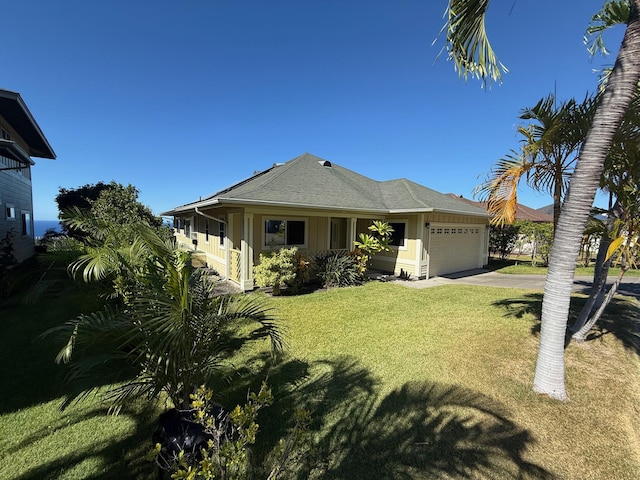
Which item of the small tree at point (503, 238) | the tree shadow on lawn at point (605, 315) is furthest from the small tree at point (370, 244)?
the small tree at point (503, 238)

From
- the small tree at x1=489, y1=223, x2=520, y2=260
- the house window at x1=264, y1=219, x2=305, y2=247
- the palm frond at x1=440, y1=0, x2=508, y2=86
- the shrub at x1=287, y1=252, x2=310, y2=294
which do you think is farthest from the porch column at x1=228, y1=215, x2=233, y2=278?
the small tree at x1=489, y1=223, x2=520, y2=260

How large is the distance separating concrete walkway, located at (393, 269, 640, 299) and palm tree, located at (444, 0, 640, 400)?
7.09 m

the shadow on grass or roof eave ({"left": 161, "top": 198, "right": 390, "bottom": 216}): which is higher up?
roof eave ({"left": 161, "top": 198, "right": 390, "bottom": 216})

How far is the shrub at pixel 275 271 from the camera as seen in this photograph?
9.03 meters

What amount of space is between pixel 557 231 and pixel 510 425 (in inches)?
94.3

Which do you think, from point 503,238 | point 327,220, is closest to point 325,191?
point 327,220

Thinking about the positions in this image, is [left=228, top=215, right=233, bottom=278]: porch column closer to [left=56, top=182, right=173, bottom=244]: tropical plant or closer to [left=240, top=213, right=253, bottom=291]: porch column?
[left=240, top=213, right=253, bottom=291]: porch column

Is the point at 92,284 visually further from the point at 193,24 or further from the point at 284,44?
the point at 284,44

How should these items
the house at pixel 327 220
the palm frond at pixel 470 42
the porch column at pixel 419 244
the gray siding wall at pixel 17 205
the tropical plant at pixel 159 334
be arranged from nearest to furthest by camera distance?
the tropical plant at pixel 159 334 → the palm frond at pixel 470 42 → the house at pixel 327 220 → the gray siding wall at pixel 17 205 → the porch column at pixel 419 244

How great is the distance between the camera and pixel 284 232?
11039 mm

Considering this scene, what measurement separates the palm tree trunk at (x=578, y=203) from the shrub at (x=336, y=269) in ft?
23.2

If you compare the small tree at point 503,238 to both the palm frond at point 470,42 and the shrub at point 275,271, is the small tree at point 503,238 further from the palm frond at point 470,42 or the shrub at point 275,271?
the palm frond at point 470,42

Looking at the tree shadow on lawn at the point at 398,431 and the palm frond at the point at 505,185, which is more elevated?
the palm frond at the point at 505,185

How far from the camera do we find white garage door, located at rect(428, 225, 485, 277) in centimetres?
1255
